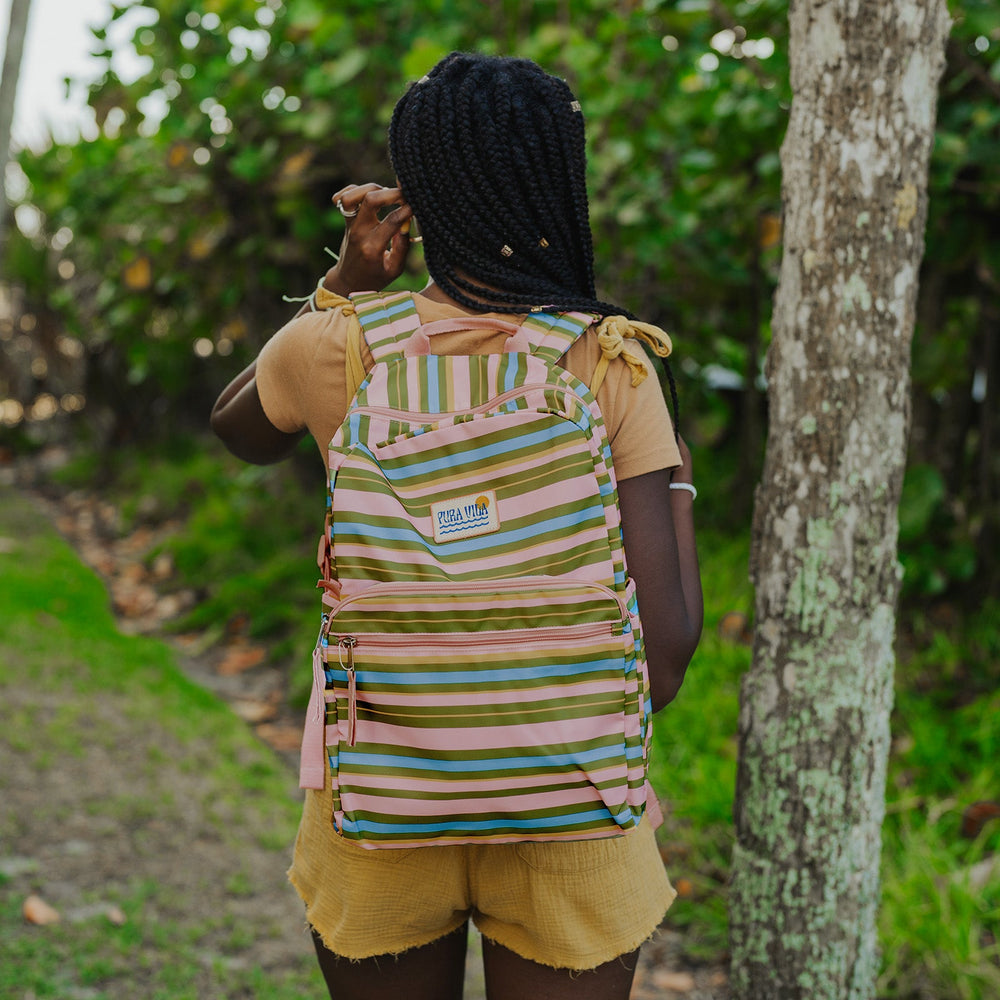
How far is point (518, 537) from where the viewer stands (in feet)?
4.45

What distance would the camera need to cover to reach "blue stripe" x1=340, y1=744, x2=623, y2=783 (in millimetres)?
1347

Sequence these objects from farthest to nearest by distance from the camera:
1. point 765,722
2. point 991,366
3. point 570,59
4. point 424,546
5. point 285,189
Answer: point 285,189 → point 991,366 → point 570,59 → point 765,722 → point 424,546

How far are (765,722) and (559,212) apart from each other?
4.12 feet

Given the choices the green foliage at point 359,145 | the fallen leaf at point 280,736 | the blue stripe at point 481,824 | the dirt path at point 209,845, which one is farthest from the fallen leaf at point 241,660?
the blue stripe at point 481,824

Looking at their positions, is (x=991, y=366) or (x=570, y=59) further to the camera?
(x=991, y=366)

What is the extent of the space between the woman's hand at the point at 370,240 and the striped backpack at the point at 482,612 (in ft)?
0.89

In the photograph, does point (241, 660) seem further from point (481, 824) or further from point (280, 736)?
point (481, 824)

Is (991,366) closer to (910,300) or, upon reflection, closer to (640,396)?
(910,300)

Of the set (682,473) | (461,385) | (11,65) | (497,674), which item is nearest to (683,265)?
(11,65)

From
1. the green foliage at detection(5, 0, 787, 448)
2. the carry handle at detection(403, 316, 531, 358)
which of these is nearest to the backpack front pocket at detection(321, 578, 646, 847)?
the carry handle at detection(403, 316, 531, 358)

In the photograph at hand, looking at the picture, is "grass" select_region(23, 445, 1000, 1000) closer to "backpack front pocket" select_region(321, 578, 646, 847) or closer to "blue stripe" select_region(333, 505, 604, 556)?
"backpack front pocket" select_region(321, 578, 646, 847)

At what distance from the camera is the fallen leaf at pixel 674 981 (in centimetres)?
290

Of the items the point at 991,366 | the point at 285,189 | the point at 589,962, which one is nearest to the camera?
the point at 589,962

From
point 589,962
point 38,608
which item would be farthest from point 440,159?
point 38,608
